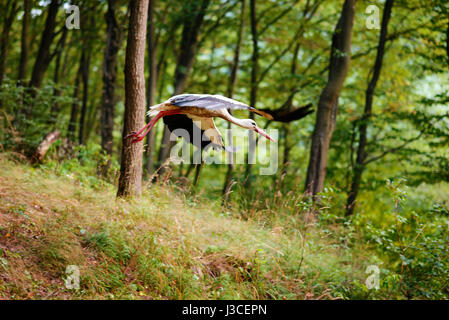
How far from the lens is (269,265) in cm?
539

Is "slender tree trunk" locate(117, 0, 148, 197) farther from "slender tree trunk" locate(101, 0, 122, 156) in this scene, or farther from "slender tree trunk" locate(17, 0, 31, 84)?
"slender tree trunk" locate(17, 0, 31, 84)

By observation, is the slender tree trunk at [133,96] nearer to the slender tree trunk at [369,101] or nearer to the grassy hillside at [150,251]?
the grassy hillside at [150,251]

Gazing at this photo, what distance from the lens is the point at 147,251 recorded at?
4914 millimetres

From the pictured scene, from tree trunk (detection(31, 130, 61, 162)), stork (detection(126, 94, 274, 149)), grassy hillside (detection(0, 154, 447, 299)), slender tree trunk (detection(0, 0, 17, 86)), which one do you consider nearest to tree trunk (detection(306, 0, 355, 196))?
grassy hillside (detection(0, 154, 447, 299))

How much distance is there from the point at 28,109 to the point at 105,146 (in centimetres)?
270

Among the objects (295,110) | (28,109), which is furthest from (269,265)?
(28,109)

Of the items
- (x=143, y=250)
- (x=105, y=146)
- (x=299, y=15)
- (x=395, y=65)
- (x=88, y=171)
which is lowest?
(x=143, y=250)

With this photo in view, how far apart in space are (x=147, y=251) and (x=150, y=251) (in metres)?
0.04


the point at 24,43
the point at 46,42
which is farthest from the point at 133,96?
the point at 24,43

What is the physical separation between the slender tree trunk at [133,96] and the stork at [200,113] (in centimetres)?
26

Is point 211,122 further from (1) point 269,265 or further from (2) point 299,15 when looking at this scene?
(2) point 299,15

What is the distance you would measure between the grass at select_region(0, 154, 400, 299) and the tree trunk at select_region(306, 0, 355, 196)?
2185 mm

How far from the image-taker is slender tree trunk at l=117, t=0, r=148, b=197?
5.99 meters
